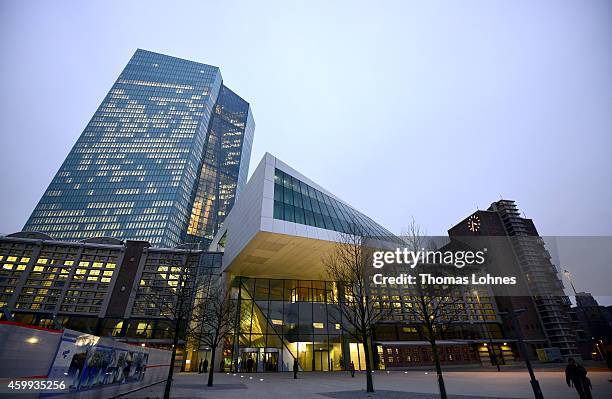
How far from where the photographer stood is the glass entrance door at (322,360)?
31819 millimetres

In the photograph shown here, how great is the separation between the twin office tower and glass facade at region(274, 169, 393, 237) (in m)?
94.8

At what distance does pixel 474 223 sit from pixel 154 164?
13015 cm

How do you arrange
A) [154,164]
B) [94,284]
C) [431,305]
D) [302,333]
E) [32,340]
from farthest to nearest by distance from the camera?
[154,164]
[94,284]
[302,333]
[431,305]
[32,340]

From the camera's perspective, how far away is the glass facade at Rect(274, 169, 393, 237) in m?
27.3

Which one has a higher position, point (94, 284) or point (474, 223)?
point (474, 223)

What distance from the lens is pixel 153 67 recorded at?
16950cm

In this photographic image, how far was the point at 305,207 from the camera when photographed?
96.5 feet

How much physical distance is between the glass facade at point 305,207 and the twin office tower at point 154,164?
9476 centimetres

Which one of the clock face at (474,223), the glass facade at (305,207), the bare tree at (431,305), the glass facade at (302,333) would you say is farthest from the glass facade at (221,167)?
the bare tree at (431,305)

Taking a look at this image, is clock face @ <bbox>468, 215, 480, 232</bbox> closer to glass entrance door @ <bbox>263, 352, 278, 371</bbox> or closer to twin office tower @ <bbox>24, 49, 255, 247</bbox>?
glass entrance door @ <bbox>263, 352, 278, 371</bbox>

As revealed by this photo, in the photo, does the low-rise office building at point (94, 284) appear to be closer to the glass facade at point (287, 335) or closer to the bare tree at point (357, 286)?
the glass facade at point (287, 335)

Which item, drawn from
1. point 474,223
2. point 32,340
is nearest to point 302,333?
point 32,340

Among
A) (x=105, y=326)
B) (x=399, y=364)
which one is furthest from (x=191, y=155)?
(x=399, y=364)

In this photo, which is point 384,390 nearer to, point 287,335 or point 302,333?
point 302,333
